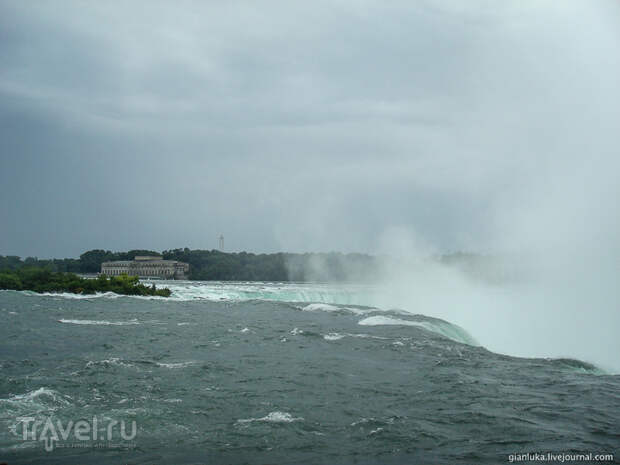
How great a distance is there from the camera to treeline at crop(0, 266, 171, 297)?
151 feet

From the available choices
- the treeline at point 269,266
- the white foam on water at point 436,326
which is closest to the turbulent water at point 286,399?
the white foam on water at point 436,326

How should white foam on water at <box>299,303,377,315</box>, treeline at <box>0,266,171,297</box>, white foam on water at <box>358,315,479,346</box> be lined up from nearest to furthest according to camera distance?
white foam on water at <box>358,315,479,346</box> < white foam on water at <box>299,303,377,315</box> < treeline at <box>0,266,171,297</box>

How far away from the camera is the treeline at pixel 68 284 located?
46.1 metres

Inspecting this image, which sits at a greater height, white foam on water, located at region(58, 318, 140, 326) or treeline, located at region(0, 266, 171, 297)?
treeline, located at region(0, 266, 171, 297)

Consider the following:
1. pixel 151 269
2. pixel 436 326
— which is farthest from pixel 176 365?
pixel 151 269

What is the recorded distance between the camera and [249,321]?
91.0 feet

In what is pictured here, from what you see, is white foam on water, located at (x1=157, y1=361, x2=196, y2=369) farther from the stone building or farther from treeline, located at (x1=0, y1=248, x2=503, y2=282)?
the stone building

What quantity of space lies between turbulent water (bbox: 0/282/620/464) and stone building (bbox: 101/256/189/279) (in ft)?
271

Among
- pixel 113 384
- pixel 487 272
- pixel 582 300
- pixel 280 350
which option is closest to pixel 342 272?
pixel 487 272

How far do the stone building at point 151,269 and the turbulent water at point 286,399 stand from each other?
82.7 meters

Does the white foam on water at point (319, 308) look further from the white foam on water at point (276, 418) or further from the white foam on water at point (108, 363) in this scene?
the white foam on water at point (276, 418)

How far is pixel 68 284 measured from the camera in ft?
152

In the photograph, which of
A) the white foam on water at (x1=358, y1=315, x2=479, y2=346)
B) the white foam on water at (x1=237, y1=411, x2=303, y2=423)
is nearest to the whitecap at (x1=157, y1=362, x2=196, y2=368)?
the white foam on water at (x1=237, y1=411, x2=303, y2=423)

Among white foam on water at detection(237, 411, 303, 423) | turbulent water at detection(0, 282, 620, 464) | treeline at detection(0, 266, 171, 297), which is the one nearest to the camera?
turbulent water at detection(0, 282, 620, 464)
